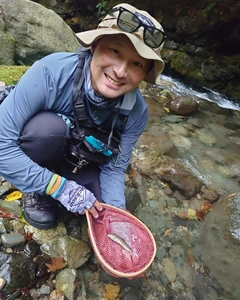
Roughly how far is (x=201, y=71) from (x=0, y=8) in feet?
16.7

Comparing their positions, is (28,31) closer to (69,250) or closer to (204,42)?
(69,250)

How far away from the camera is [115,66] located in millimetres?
1622

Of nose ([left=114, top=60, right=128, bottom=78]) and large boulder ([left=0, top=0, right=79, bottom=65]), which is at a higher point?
nose ([left=114, top=60, right=128, bottom=78])

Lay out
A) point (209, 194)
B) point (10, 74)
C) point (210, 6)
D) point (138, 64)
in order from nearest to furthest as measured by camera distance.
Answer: point (138, 64) < point (209, 194) < point (10, 74) < point (210, 6)

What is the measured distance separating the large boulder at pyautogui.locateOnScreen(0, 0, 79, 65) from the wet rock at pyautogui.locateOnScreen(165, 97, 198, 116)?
2.12m

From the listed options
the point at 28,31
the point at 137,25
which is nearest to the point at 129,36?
the point at 137,25

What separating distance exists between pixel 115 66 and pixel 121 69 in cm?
4

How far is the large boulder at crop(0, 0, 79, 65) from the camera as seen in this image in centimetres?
473

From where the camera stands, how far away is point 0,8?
4.76 m

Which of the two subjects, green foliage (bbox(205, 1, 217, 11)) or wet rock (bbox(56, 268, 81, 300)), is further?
green foliage (bbox(205, 1, 217, 11))

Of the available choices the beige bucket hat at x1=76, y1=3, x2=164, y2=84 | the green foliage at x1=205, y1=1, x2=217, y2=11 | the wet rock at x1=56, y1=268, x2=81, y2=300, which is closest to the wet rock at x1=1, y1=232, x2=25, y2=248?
the wet rock at x1=56, y1=268, x2=81, y2=300

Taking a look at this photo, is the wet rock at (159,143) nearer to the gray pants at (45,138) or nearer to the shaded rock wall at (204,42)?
the gray pants at (45,138)

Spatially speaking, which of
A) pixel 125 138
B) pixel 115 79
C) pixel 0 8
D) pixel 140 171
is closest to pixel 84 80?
pixel 115 79

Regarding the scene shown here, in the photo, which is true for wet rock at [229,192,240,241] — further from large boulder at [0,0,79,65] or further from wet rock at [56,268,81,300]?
large boulder at [0,0,79,65]
